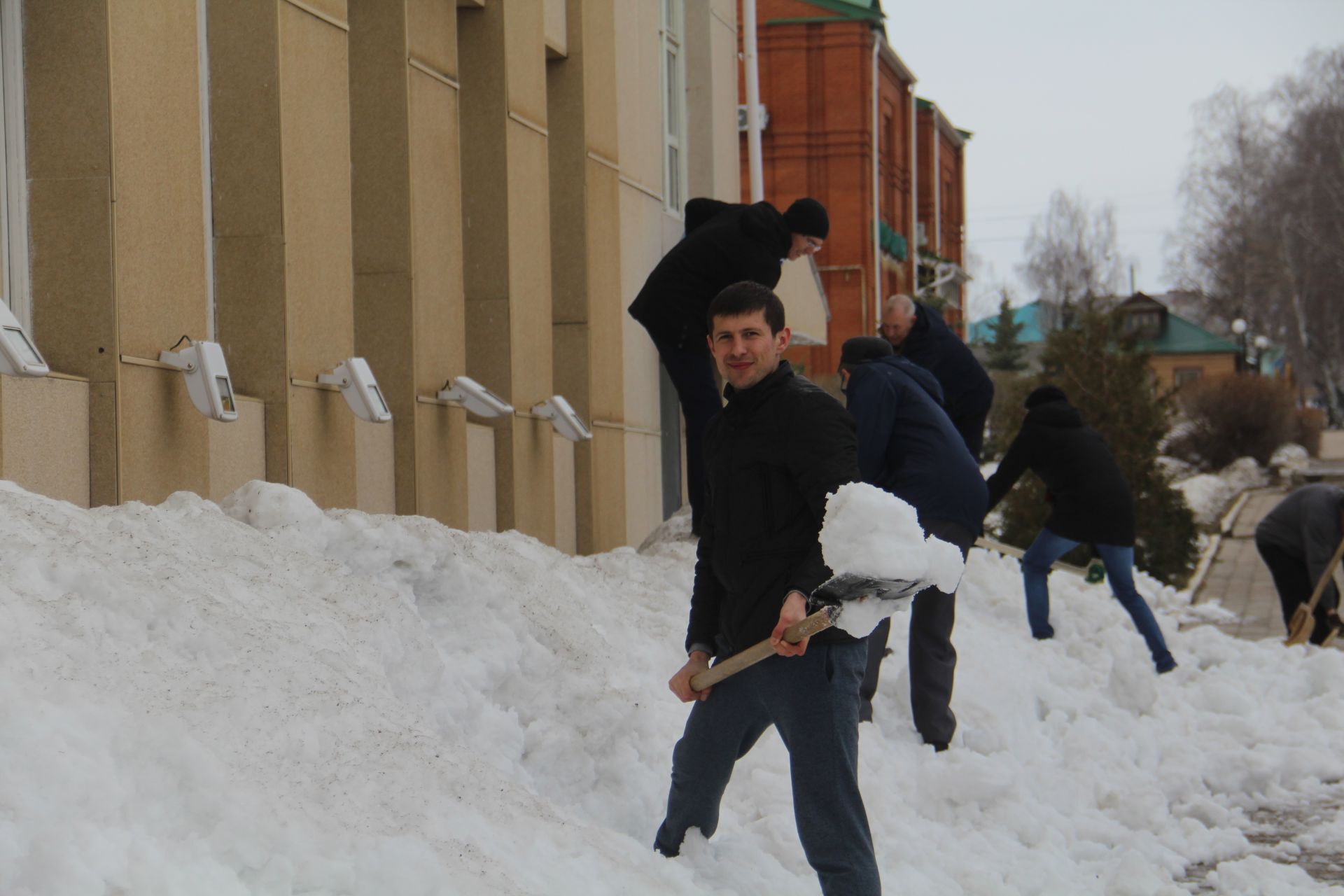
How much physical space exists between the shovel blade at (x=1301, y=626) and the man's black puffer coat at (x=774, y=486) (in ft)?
27.1

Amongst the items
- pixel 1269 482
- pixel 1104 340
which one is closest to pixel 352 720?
pixel 1104 340

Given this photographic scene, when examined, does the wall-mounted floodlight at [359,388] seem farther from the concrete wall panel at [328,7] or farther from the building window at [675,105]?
the building window at [675,105]

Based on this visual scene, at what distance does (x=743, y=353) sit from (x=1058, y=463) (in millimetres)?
6265

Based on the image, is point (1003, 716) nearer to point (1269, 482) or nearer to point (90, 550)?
point (90, 550)

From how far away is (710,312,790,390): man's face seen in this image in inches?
163

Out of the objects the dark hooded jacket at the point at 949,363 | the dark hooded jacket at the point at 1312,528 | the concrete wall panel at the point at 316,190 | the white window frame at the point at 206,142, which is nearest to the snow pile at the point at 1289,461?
the dark hooded jacket at the point at 1312,528

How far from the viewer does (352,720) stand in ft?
13.4

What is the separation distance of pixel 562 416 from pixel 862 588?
18.2 feet

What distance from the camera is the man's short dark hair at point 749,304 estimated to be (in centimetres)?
415

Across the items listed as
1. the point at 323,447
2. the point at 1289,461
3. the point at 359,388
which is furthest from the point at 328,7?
the point at 1289,461

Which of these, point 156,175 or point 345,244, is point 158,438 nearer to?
point 156,175

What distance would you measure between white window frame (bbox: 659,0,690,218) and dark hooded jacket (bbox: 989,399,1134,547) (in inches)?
148

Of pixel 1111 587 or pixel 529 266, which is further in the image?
pixel 1111 587

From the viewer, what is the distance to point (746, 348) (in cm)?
415
